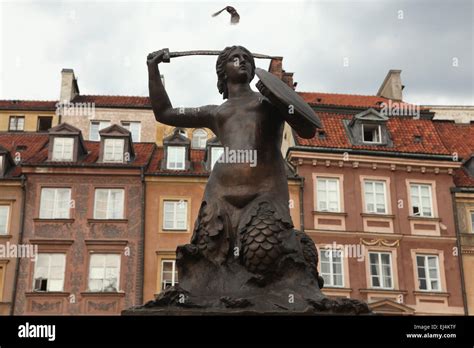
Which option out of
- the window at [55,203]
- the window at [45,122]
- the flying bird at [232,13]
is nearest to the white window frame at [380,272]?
the window at [55,203]

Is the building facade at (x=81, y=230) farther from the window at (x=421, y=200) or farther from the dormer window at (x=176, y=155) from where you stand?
the window at (x=421, y=200)

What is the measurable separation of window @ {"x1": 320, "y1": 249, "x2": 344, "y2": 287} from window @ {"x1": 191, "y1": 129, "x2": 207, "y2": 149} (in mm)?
12281

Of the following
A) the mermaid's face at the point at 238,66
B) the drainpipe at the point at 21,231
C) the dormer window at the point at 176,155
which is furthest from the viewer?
the dormer window at the point at 176,155

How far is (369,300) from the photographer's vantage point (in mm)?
27672

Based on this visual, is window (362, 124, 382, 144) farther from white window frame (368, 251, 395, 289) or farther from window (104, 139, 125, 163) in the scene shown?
window (104, 139, 125, 163)

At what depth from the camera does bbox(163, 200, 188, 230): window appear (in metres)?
29.2

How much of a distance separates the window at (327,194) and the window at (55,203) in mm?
11086

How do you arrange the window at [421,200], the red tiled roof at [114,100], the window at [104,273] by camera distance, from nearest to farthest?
the window at [104,273] < the window at [421,200] < the red tiled roof at [114,100]

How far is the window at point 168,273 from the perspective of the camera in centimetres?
2794

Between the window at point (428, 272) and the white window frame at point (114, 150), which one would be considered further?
the white window frame at point (114, 150)

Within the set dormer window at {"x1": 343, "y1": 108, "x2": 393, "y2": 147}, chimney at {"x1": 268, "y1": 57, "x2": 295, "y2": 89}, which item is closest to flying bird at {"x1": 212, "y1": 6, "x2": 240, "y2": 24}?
dormer window at {"x1": 343, "y1": 108, "x2": 393, "y2": 147}
